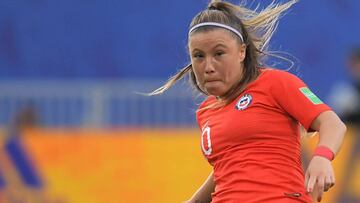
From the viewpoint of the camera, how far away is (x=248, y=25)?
5156mm

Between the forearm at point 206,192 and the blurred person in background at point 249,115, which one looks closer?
the blurred person in background at point 249,115

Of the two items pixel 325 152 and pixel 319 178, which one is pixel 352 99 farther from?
pixel 319 178

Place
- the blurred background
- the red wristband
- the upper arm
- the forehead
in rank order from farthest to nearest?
the blurred background
the forehead
the upper arm
the red wristband

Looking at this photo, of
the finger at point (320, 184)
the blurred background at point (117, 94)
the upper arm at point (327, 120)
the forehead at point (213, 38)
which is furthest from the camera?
the blurred background at point (117, 94)

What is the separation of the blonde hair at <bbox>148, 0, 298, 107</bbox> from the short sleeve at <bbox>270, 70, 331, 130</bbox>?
211mm

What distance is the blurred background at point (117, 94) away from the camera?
1052cm

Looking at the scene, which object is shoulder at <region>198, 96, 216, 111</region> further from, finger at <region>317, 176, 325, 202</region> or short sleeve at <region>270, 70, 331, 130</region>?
finger at <region>317, 176, 325, 202</region>

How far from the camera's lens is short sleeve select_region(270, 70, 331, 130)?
184 inches

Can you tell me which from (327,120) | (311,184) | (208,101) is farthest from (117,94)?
(311,184)

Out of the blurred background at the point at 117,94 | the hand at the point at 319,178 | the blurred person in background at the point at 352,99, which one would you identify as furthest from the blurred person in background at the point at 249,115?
the blurred person in background at the point at 352,99

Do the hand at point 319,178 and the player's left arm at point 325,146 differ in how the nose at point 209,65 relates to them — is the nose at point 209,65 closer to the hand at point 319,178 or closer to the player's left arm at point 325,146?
the player's left arm at point 325,146

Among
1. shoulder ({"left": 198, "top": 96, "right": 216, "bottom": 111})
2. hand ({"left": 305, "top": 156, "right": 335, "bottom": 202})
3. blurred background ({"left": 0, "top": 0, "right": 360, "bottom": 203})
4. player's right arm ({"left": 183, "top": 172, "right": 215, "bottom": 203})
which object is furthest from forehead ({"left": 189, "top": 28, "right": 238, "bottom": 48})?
blurred background ({"left": 0, "top": 0, "right": 360, "bottom": 203})

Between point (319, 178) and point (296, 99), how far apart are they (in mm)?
571

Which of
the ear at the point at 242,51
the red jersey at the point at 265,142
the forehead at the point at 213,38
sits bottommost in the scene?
the red jersey at the point at 265,142
